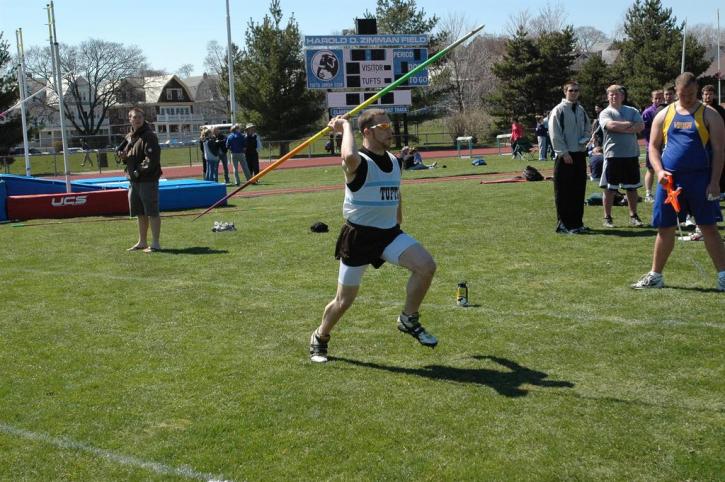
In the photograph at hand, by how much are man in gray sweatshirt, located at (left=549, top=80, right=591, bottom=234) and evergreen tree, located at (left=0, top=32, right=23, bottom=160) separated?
38684 mm

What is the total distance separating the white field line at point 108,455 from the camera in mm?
4371

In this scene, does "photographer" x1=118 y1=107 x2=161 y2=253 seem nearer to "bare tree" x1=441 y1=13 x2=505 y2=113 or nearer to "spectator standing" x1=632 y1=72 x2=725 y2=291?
"spectator standing" x1=632 y1=72 x2=725 y2=291

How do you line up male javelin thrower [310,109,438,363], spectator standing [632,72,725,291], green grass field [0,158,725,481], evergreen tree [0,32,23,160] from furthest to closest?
evergreen tree [0,32,23,160]
spectator standing [632,72,725,291]
male javelin thrower [310,109,438,363]
green grass field [0,158,725,481]

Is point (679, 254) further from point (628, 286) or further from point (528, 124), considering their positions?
point (528, 124)

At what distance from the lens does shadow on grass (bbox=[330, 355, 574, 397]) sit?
559cm

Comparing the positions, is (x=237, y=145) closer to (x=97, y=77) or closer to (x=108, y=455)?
(x=108, y=455)

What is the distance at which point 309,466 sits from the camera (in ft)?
14.5

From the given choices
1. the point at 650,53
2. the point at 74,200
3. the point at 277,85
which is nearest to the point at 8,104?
the point at 277,85

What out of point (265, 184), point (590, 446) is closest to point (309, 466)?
point (590, 446)

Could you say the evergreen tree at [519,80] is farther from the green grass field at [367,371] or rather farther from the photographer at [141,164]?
the photographer at [141,164]

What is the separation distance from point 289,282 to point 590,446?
5441 millimetres

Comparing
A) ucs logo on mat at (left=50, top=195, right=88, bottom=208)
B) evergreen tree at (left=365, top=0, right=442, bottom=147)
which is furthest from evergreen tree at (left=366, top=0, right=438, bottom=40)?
ucs logo on mat at (left=50, top=195, right=88, bottom=208)

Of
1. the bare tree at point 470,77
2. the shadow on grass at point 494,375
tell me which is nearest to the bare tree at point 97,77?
the bare tree at point 470,77

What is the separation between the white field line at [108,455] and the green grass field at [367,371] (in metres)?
0.02
